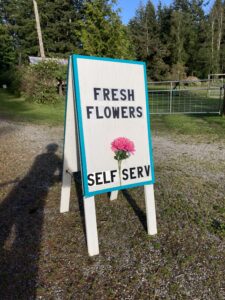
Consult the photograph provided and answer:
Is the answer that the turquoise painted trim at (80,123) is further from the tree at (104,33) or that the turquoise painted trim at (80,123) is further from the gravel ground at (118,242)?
the tree at (104,33)

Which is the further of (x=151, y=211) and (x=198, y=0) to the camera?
(x=198, y=0)

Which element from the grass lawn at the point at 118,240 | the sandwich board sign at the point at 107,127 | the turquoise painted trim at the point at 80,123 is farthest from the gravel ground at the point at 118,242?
the turquoise painted trim at the point at 80,123

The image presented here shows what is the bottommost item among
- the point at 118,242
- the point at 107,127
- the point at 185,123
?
the point at 118,242

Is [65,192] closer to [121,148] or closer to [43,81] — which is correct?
[121,148]

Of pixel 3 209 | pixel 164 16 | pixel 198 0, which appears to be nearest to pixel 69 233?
pixel 3 209

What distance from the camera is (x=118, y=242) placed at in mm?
2035

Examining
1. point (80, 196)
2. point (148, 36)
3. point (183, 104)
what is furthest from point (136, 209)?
point (148, 36)

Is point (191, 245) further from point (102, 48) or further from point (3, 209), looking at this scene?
point (102, 48)

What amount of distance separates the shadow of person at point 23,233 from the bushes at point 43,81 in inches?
373

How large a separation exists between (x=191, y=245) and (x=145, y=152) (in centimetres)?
83

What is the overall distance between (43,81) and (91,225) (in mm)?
12101

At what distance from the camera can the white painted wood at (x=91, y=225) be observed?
1829 mm

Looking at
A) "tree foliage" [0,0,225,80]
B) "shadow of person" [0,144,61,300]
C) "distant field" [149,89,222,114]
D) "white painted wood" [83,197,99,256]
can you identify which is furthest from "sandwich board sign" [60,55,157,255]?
"tree foliage" [0,0,225,80]

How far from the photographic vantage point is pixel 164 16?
1652 inches
